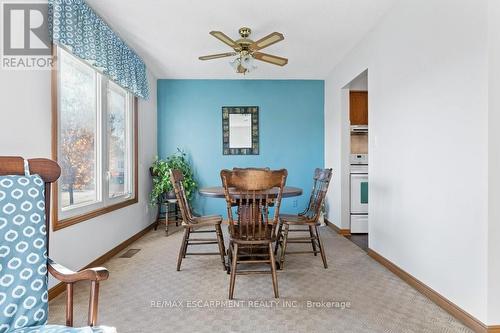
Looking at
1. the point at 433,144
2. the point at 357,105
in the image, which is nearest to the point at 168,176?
the point at 357,105

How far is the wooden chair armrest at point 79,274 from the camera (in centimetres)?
99

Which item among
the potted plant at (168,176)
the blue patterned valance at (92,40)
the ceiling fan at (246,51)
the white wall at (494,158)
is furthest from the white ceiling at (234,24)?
the potted plant at (168,176)

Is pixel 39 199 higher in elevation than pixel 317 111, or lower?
lower

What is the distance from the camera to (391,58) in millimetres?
2727

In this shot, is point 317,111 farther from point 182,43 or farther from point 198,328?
point 198,328

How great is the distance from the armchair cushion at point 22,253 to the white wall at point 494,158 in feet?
7.59

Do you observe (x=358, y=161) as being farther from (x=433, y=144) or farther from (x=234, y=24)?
(x=234, y=24)

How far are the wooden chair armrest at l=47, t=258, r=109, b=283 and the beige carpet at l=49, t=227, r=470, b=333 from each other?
35.3 inches

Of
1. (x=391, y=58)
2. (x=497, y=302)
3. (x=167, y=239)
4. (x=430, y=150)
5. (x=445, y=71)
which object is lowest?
(x=167, y=239)

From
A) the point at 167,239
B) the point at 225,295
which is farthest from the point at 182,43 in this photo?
the point at 225,295

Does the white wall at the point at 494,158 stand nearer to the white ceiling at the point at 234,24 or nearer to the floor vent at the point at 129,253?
the white ceiling at the point at 234,24

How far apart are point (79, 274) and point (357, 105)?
14.0ft

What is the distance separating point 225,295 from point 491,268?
1782 millimetres

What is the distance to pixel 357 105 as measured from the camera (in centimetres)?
431
